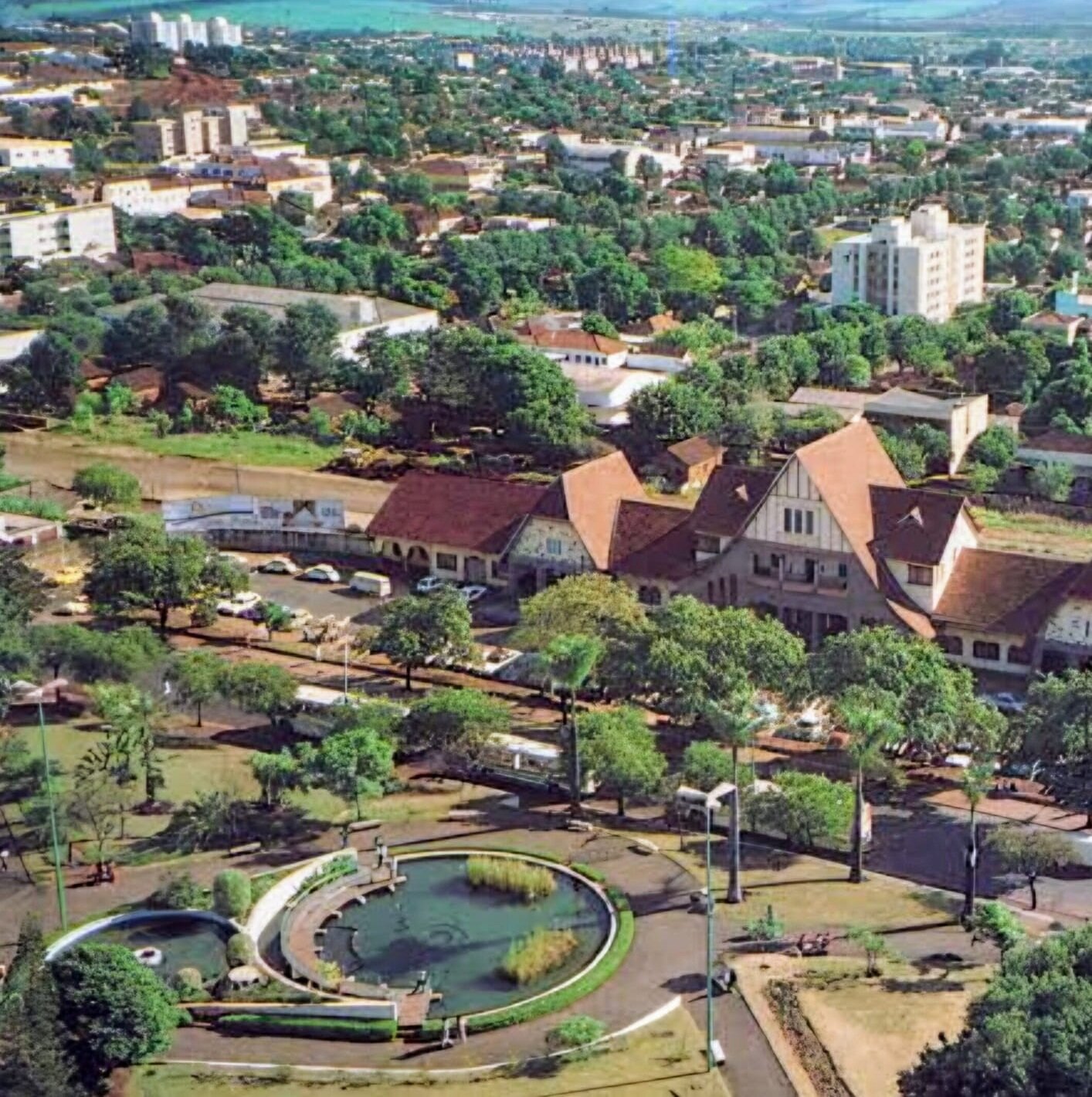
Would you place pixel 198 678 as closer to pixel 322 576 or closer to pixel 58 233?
pixel 322 576

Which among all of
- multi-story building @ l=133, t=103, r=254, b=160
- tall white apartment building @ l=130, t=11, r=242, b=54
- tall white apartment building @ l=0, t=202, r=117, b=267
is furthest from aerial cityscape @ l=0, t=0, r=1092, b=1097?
tall white apartment building @ l=130, t=11, r=242, b=54

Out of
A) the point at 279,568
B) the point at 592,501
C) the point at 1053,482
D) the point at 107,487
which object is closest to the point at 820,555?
the point at 592,501

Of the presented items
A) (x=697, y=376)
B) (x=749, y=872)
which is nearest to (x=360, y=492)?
(x=697, y=376)

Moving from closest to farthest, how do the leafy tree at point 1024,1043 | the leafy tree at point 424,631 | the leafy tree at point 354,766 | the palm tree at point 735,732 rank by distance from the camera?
the leafy tree at point 1024,1043 → the palm tree at point 735,732 → the leafy tree at point 354,766 → the leafy tree at point 424,631

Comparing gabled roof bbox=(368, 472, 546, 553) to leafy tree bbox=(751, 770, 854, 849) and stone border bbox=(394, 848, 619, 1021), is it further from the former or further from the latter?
leafy tree bbox=(751, 770, 854, 849)

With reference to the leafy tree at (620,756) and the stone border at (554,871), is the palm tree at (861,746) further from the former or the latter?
the stone border at (554,871)

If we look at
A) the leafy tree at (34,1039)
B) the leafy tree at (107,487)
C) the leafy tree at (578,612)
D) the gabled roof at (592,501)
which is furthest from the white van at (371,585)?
the leafy tree at (34,1039)
